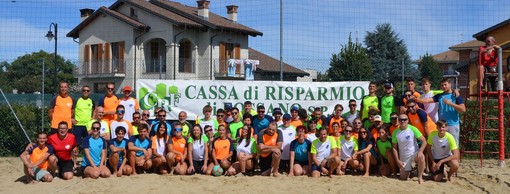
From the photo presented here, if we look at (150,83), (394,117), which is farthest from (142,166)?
(394,117)

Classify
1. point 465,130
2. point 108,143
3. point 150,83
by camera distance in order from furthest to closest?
point 150,83 < point 465,130 < point 108,143

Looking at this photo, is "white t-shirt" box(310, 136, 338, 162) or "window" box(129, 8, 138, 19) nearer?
"white t-shirt" box(310, 136, 338, 162)

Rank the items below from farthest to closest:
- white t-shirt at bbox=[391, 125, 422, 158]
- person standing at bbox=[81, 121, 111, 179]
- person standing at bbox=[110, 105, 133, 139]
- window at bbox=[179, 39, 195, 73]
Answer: window at bbox=[179, 39, 195, 73], person standing at bbox=[110, 105, 133, 139], person standing at bbox=[81, 121, 111, 179], white t-shirt at bbox=[391, 125, 422, 158]

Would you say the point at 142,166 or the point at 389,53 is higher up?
the point at 389,53

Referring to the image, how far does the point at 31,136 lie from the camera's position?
12.4m

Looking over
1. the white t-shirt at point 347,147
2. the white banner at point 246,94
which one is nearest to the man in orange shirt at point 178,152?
the white banner at point 246,94

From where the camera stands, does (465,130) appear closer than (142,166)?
No

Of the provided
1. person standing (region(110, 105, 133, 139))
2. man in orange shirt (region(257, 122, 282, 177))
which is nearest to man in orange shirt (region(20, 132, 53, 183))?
person standing (region(110, 105, 133, 139))

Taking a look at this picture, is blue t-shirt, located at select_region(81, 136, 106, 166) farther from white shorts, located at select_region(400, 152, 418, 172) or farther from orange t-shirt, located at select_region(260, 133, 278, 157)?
white shorts, located at select_region(400, 152, 418, 172)

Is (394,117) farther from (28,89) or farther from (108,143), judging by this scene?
(28,89)

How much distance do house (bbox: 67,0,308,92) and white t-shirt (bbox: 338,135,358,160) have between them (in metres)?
16.4

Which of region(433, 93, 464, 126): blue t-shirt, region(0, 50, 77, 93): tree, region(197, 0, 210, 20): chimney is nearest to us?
region(433, 93, 464, 126): blue t-shirt

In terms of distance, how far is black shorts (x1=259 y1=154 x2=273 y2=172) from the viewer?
9.48 metres

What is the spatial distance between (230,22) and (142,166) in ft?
69.6
